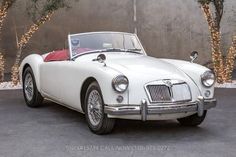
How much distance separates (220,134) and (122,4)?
825 centimetres

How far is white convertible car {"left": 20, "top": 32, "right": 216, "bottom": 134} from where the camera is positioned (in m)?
5.35

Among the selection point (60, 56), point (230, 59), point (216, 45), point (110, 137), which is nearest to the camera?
point (110, 137)

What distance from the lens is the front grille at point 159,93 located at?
17.7ft

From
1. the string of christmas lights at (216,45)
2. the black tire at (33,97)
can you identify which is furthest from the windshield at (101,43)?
the string of christmas lights at (216,45)

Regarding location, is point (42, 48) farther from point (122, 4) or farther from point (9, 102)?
point (9, 102)

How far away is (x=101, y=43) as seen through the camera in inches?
268

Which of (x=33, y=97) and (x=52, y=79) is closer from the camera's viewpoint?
(x=52, y=79)

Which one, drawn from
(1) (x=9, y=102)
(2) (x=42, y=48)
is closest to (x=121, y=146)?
(1) (x=9, y=102)

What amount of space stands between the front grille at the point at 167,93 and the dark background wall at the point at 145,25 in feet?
26.1

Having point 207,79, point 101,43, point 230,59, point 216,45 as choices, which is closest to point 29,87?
point 101,43

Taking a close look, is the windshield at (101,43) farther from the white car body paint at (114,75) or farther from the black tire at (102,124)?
the black tire at (102,124)

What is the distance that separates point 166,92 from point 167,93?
18 millimetres

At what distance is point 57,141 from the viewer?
530 centimetres

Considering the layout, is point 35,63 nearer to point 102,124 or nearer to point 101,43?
point 101,43
